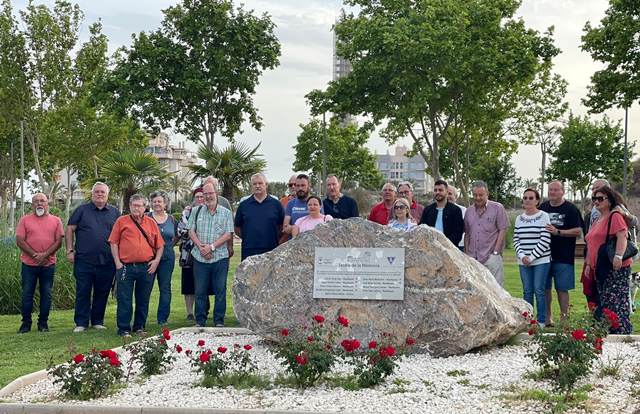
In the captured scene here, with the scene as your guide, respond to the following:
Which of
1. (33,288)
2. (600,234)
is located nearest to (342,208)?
(600,234)

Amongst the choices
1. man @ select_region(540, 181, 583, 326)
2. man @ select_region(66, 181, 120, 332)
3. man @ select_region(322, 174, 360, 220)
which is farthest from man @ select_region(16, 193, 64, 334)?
man @ select_region(540, 181, 583, 326)

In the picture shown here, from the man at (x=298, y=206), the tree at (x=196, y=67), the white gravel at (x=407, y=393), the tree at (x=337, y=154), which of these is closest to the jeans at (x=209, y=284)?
the man at (x=298, y=206)

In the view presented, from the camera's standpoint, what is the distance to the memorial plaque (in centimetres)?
914

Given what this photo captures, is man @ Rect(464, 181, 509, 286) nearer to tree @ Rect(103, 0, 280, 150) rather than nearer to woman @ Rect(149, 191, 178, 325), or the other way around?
woman @ Rect(149, 191, 178, 325)

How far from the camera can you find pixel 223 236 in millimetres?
10898

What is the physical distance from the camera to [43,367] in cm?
860

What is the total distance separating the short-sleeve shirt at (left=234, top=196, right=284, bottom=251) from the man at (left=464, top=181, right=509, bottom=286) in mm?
2409

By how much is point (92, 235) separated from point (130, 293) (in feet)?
3.21

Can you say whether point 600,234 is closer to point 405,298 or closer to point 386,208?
point 405,298

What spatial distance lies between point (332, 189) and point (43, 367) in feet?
13.6

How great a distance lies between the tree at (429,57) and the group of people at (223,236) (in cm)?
1858

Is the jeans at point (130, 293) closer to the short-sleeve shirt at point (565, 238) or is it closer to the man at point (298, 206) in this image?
the man at point (298, 206)

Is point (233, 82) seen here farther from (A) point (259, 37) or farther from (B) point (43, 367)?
(B) point (43, 367)

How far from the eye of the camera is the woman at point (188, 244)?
1131 centimetres
